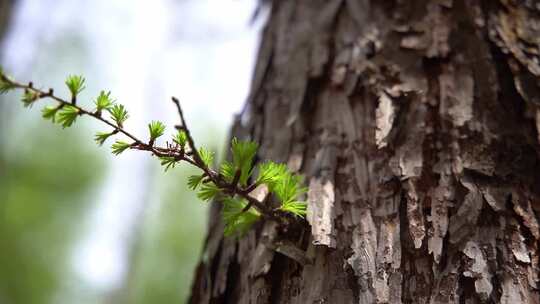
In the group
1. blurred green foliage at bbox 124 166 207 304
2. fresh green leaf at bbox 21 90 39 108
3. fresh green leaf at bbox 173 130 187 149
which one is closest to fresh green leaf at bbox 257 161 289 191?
fresh green leaf at bbox 173 130 187 149

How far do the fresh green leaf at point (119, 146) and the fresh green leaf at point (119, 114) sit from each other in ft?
0.10

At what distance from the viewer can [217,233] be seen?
1071mm

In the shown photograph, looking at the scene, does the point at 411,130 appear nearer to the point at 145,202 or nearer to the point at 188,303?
the point at 188,303

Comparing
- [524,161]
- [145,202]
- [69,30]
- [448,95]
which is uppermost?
[69,30]

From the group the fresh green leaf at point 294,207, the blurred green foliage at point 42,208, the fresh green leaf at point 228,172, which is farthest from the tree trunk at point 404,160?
the blurred green foliage at point 42,208

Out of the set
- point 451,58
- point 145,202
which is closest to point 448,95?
point 451,58

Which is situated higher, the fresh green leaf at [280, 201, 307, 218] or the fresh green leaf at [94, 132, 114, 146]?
the fresh green leaf at [94, 132, 114, 146]

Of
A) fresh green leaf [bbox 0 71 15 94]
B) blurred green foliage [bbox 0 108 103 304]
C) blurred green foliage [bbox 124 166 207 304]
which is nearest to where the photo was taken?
fresh green leaf [bbox 0 71 15 94]

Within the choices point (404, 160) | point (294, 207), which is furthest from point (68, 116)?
point (404, 160)

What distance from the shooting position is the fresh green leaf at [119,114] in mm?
716

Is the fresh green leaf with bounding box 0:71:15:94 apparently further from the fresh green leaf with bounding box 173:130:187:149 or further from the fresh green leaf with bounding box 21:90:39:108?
the fresh green leaf with bounding box 173:130:187:149

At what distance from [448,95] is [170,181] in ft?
31.7

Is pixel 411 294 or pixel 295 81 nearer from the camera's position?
pixel 411 294

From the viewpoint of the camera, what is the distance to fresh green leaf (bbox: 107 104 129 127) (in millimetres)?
716
